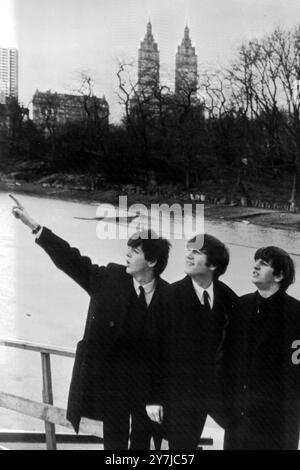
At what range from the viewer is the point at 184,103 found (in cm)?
224

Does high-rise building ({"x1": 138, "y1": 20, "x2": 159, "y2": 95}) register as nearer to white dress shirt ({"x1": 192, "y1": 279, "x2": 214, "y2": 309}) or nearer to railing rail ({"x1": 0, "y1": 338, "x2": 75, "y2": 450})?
white dress shirt ({"x1": 192, "y1": 279, "x2": 214, "y2": 309})

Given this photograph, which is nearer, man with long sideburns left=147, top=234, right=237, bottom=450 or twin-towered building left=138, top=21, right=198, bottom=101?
man with long sideburns left=147, top=234, right=237, bottom=450

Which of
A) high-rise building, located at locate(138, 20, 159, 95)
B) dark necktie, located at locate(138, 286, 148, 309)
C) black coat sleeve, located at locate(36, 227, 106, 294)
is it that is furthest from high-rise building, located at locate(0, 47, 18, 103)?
dark necktie, located at locate(138, 286, 148, 309)

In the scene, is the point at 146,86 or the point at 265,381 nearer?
the point at 265,381

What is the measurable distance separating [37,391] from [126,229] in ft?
2.76

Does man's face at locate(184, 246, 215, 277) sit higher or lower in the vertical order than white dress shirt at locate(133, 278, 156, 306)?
higher

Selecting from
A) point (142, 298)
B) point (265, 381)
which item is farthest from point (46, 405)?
point (265, 381)

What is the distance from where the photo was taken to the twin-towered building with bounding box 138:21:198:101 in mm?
2252

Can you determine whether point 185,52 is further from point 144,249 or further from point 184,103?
point 144,249

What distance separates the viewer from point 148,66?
2270 millimetres

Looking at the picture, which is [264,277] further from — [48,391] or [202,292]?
[48,391]

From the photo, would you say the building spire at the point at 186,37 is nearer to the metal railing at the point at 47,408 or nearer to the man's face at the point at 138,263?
the man's face at the point at 138,263

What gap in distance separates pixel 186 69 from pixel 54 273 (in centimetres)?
93

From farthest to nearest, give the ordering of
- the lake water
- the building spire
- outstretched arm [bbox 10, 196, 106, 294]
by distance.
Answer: the building spire → the lake water → outstretched arm [bbox 10, 196, 106, 294]
